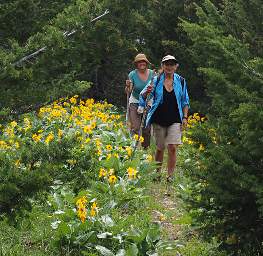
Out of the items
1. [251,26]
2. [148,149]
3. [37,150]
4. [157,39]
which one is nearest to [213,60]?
[251,26]

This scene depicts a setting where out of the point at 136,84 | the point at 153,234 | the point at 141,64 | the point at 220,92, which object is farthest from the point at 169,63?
the point at 153,234

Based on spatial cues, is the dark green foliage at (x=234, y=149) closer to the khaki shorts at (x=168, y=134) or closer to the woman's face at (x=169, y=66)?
the woman's face at (x=169, y=66)

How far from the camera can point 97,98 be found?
19031 mm

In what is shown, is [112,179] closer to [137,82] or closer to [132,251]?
[132,251]

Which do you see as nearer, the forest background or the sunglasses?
the forest background

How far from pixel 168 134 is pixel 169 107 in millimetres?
428

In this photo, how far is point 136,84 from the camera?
9742 mm

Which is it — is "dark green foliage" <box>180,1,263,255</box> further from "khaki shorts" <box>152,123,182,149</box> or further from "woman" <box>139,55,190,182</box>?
"khaki shorts" <box>152,123,182,149</box>

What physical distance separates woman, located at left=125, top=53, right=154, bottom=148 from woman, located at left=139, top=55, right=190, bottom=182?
3.91 ft

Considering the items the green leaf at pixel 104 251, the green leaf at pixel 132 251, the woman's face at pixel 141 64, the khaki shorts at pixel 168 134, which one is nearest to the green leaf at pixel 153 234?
the green leaf at pixel 132 251

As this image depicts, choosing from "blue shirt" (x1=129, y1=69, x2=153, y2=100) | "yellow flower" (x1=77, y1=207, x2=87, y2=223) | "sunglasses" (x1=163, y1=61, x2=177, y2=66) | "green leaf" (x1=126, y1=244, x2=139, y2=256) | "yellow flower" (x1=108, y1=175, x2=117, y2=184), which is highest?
"sunglasses" (x1=163, y1=61, x2=177, y2=66)

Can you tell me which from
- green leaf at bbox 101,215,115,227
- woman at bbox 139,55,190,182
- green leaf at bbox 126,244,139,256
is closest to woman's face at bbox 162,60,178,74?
woman at bbox 139,55,190,182

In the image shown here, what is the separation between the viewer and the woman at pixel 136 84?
380 inches

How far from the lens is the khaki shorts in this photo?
835 centimetres
